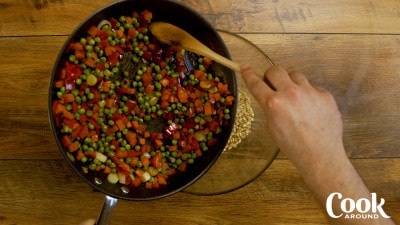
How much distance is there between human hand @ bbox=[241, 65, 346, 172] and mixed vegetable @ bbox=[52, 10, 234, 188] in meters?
0.34

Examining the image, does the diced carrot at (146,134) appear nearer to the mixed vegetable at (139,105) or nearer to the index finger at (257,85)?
the mixed vegetable at (139,105)

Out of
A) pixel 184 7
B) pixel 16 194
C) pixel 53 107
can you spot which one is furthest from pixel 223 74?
pixel 16 194

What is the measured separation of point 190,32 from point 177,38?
12cm

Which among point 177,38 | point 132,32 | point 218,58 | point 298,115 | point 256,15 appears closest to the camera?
point 298,115

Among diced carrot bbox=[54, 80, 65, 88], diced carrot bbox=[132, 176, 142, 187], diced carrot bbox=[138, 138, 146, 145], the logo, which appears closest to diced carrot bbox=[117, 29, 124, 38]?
diced carrot bbox=[54, 80, 65, 88]

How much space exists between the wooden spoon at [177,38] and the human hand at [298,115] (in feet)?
0.64

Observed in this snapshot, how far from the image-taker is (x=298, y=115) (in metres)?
1.11

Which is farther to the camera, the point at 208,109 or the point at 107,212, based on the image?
the point at 208,109

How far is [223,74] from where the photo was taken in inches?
59.3

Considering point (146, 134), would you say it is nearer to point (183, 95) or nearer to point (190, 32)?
point (183, 95)

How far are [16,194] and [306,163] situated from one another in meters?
1.02

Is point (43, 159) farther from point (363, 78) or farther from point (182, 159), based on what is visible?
point (363, 78)

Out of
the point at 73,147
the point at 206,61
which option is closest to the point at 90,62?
the point at 73,147

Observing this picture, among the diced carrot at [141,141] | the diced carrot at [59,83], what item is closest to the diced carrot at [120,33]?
the diced carrot at [59,83]
